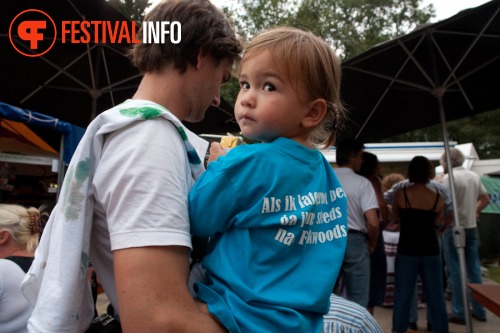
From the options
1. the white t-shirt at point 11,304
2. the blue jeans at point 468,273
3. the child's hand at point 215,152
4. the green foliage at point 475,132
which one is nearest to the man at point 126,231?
the child's hand at point 215,152

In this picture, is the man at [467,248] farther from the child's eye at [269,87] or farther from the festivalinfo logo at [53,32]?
the child's eye at [269,87]

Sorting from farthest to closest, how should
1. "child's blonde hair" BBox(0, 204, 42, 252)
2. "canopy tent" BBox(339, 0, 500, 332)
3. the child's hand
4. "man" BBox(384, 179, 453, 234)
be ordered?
"man" BBox(384, 179, 453, 234) → "canopy tent" BBox(339, 0, 500, 332) → "child's blonde hair" BBox(0, 204, 42, 252) → the child's hand

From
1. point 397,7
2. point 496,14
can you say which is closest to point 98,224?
point 496,14

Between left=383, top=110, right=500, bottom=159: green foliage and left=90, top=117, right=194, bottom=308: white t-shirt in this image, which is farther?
left=383, top=110, right=500, bottom=159: green foliage

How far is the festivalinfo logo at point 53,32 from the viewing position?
3.75 m

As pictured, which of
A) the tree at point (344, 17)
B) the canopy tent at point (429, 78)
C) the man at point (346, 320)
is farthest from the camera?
the tree at point (344, 17)

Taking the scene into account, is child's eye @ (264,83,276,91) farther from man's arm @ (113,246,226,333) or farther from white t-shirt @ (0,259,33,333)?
white t-shirt @ (0,259,33,333)

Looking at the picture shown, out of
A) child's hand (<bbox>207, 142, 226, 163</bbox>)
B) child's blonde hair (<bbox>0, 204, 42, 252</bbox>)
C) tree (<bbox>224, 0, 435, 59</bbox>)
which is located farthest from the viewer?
tree (<bbox>224, 0, 435, 59</bbox>)

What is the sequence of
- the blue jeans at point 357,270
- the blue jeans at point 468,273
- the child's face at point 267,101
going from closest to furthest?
1. the child's face at point 267,101
2. the blue jeans at point 357,270
3. the blue jeans at point 468,273

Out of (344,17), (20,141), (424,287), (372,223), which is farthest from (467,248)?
(344,17)

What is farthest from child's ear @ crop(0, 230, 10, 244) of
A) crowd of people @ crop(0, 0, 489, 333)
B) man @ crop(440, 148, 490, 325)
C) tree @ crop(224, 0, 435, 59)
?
tree @ crop(224, 0, 435, 59)

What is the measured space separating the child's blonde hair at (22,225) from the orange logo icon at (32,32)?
63.9 inches

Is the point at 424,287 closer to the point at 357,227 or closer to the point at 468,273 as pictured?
the point at 357,227

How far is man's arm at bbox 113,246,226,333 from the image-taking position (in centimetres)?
89
